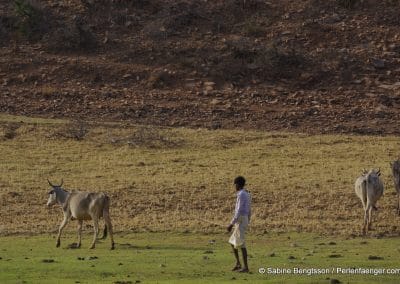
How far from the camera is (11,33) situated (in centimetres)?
5153

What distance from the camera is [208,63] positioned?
47469 millimetres

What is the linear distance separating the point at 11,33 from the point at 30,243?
3178cm

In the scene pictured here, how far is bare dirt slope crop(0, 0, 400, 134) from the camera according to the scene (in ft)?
133

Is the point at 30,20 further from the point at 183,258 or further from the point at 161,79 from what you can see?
the point at 183,258

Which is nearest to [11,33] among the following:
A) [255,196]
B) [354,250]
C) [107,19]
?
[107,19]

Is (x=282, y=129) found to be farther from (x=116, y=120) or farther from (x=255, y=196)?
(x=255, y=196)

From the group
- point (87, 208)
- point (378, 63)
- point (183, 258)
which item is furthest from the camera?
point (378, 63)

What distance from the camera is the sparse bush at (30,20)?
50812 mm

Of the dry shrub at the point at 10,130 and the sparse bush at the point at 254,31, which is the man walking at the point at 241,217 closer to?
the dry shrub at the point at 10,130

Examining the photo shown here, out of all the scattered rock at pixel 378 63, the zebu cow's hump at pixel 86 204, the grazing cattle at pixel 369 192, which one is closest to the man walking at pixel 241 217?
the zebu cow's hump at pixel 86 204

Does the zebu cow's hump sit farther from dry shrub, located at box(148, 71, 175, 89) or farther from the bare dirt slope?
dry shrub, located at box(148, 71, 175, 89)

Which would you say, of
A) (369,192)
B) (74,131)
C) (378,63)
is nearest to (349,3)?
(378,63)

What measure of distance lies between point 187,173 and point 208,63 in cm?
1802

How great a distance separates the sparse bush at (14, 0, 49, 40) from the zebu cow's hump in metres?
30.9
